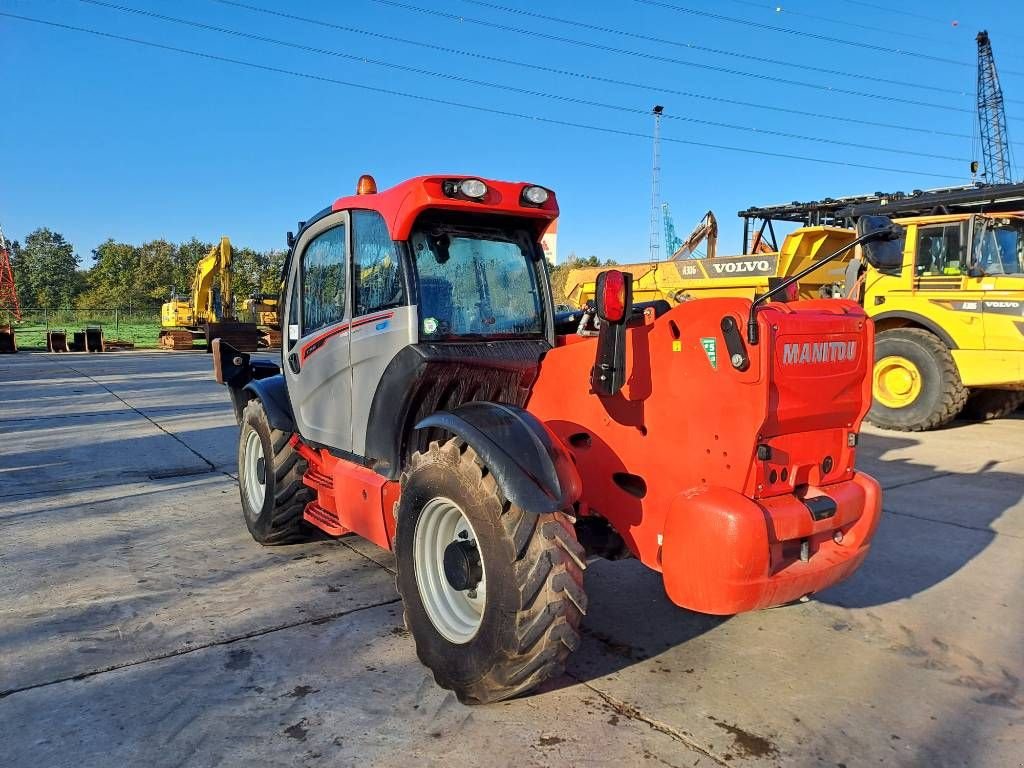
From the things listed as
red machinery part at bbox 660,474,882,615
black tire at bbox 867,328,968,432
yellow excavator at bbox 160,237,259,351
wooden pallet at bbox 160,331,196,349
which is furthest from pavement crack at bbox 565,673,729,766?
wooden pallet at bbox 160,331,196,349

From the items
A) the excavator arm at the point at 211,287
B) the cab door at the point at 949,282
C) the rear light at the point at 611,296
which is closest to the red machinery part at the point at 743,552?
the rear light at the point at 611,296

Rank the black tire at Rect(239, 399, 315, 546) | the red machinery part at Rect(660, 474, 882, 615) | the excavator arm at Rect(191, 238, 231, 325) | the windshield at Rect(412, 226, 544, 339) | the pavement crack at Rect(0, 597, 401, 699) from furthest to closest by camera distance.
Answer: the excavator arm at Rect(191, 238, 231, 325) < the black tire at Rect(239, 399, 315, 546) < the windshield at Rect(412, 226, 544, 339) < the pavement crack at Rect(0, 597, 401, 699) < the red machinery part at Rect(660, 474, 882, 615)

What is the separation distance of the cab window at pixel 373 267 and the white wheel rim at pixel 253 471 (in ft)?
5.68

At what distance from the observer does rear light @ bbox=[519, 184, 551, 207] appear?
12.0ft

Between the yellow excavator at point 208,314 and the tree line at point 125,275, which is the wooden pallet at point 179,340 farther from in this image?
the tree line at point 125,275

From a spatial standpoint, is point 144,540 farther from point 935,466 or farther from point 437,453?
point 935,466

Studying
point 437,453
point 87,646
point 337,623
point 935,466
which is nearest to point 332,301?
point 437,453

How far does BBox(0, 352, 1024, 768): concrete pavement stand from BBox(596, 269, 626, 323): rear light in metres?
1.58

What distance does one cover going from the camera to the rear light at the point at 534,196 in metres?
3.64

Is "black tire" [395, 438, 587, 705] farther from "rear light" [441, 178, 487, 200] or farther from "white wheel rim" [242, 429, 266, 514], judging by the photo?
"white wheel rim" [242, 429, 266, 514]

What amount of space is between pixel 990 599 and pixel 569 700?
280cm

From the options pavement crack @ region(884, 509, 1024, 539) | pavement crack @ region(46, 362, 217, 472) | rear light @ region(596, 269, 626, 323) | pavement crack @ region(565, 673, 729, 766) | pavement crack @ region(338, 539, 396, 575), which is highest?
rear light @ region(596, 269, 626, 323)

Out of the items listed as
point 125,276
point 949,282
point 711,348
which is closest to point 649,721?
point 711,348

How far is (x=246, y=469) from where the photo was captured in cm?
512
